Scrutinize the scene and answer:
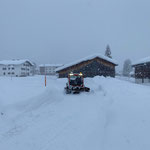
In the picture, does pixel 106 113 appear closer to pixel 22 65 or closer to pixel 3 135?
pixel 3 135

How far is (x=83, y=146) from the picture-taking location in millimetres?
3879

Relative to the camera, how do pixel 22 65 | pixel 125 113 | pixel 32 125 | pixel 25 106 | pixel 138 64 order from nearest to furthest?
1. pixel 32 125
2. pixel 125 113
3. pixel 25 106
4. pixel 138 64
5. pixel 22 65

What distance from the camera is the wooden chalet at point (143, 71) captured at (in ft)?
81.6

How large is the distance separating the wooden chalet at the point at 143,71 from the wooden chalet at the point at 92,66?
6232 mm

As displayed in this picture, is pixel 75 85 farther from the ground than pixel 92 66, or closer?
closer

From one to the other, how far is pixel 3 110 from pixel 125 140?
605 cm

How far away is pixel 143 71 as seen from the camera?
2620 cm

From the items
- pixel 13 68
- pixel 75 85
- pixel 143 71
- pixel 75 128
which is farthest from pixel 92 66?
pixel 13 68

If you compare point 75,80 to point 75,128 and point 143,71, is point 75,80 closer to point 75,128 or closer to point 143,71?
point 75,128

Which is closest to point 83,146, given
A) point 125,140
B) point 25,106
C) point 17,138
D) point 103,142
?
point 103,142

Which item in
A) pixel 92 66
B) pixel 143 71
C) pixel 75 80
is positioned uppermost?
pixel 92 66

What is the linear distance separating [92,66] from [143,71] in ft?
37.3

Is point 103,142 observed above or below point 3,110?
below

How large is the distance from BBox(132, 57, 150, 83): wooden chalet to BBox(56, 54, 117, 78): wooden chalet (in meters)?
6.23
